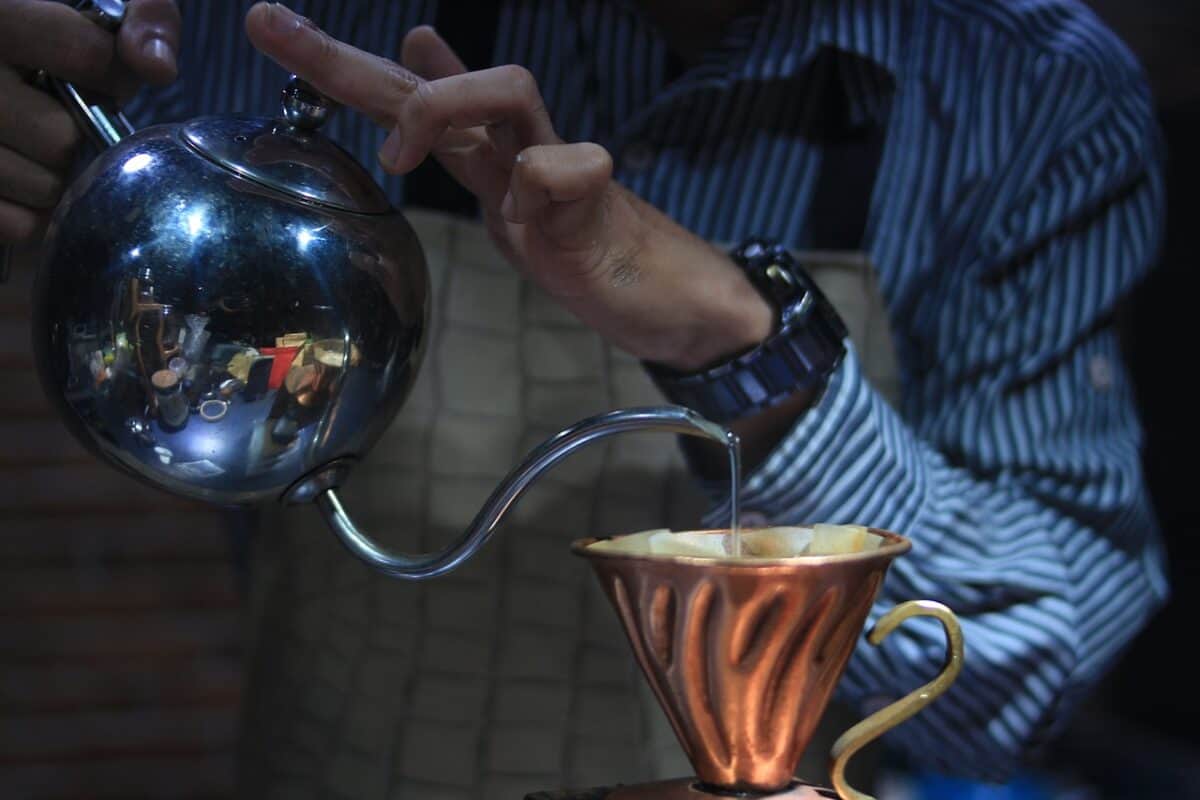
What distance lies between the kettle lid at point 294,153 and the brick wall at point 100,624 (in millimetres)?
867

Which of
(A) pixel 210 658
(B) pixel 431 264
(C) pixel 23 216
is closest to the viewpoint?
(C) pixel 23 216

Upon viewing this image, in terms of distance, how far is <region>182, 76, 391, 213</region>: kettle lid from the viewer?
17.2 inches

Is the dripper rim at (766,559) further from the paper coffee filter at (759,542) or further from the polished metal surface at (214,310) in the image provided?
the polished metal surface at (214,310)

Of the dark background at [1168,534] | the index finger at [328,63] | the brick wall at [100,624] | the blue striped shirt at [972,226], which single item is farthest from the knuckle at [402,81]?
the dark background at [1168,534]

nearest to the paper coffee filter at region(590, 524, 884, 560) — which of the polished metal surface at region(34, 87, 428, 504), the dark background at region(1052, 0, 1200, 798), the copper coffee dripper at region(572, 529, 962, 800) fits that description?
the copper coffee dripper at region(572, 529, 962, 800)

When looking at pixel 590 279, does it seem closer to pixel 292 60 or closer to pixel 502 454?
pixel 292 60

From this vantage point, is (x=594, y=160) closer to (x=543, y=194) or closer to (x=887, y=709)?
(x=543, y=194)

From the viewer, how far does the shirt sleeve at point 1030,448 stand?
0.70m

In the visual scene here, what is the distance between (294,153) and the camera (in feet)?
1.47

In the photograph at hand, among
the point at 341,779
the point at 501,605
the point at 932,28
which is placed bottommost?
the point at 341,779

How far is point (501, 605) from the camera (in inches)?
31.7

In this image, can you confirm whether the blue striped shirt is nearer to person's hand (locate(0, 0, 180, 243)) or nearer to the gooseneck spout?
person's hand (locate(0, 0, 180, 243))

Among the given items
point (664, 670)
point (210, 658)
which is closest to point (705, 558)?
point (664, 670)

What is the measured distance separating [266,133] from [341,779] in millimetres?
493
